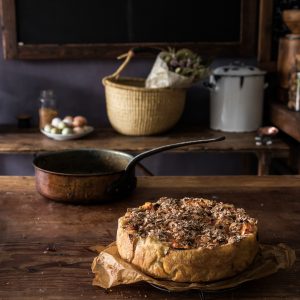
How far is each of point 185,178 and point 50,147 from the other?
105 centimetres

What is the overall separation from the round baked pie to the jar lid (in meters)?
1.64

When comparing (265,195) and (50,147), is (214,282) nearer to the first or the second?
(265,195)

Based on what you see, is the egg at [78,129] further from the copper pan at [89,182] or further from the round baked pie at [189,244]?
the round baked pie at [189,244]

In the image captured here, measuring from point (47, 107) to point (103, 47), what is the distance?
1.45ft

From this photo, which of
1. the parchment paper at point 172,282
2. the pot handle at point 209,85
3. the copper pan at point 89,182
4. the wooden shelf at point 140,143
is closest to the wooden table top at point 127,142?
the wooden shelf at point 140,143

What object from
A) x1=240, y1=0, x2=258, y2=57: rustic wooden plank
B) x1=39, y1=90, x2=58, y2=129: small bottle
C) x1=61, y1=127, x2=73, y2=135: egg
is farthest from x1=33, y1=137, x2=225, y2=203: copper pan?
x1=240, y1=0, x2=258, y2=57: rustic wooden plank

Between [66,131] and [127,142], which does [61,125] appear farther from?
[127,142]

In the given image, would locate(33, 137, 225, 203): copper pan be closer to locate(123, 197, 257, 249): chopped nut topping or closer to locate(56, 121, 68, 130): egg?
locate(123, 197, 257, 249): chopped nut topping

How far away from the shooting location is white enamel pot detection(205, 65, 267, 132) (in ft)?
8.61

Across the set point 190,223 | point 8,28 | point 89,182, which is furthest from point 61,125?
point 190,223

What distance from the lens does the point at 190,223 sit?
1009mm

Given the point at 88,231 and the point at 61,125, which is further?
Result: the point at 61,125

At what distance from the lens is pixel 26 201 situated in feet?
4.47

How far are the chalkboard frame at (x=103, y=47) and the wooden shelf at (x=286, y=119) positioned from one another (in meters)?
0.38
